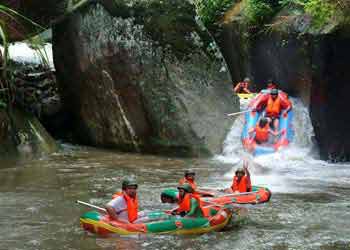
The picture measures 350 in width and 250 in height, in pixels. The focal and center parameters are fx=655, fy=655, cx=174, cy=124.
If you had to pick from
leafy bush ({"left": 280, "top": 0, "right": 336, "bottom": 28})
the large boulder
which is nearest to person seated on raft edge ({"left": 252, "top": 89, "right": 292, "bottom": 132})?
leafy bush ({"left": 280, "top": 0, "right": 336, "bottom": 28})

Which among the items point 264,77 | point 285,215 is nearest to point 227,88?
point 264,77

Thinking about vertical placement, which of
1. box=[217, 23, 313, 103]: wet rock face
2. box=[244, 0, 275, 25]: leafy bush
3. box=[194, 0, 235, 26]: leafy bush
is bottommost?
box=[217, 23, 313, 103]: wet rock face

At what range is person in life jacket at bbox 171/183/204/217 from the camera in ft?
26.7

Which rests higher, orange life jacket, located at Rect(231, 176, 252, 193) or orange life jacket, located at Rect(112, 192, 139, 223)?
orange life jacket, located at Rect(231, 176, 252, 193)

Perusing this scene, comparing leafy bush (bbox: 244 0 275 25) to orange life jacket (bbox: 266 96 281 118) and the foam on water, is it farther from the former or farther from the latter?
orange life jacket (bbox: 266 96 281 118)

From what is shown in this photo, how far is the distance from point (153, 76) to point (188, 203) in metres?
7.29

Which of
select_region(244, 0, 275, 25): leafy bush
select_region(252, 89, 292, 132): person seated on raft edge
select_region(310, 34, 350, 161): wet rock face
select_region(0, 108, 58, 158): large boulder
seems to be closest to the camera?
select_region(310, 34, 350, 161): wet rock face

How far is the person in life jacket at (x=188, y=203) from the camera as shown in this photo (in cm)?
812

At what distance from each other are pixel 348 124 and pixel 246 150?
91.0 inches

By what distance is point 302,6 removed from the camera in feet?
51.6

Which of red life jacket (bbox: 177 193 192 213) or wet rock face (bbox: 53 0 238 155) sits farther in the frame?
wet rock face (bbox: 53 0 238 155)

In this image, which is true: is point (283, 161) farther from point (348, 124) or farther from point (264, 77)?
point (264, 77)

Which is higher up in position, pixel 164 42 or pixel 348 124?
pixel 164 42

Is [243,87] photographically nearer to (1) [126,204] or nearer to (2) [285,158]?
(2) [285,158]
